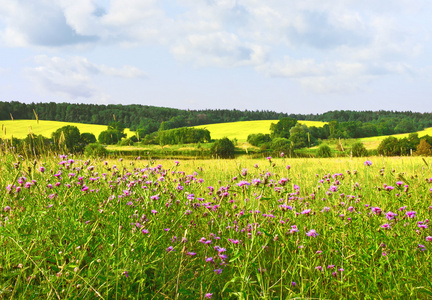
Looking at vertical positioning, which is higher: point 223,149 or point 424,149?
point 223,149

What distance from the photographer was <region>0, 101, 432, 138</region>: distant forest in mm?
70344

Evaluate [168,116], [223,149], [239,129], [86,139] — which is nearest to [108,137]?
[86,139]

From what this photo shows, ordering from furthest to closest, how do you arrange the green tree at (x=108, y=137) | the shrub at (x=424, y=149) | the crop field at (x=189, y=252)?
the green tree at (x=108, y=137) → the shrub at (x=424, y=149) → the crop field at (x=189, y=252)

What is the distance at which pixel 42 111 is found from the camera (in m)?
82.6

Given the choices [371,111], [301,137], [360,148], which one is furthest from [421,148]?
[371,111]

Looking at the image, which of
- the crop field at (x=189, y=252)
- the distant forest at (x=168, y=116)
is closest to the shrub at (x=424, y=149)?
the distant forest at (x=168, y=116)

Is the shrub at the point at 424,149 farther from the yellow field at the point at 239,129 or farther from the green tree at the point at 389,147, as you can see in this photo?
the yellow field at the point at 239,129

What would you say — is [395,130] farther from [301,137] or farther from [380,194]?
[380,194]

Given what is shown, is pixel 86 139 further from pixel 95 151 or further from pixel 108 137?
pixel 95 151

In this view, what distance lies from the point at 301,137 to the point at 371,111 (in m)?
80.5

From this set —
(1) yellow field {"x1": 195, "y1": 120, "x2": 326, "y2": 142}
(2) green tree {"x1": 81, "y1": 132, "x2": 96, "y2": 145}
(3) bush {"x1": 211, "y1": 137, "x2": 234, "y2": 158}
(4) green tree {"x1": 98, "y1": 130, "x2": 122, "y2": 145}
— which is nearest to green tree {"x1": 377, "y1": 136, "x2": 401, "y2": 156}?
(3) bush {"x1": 211, "y1": 137, "x2": 234, "y2": 158}

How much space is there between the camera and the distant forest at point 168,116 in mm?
70344

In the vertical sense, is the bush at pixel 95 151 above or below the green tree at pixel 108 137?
below

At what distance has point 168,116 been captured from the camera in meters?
95.0
